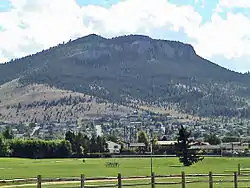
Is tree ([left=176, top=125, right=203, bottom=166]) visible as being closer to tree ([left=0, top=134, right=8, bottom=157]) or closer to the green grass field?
the green grass field

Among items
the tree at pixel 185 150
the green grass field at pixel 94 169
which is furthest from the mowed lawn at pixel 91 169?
the tree at pixel 185 150

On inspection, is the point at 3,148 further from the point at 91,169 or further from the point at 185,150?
the point at 91,169

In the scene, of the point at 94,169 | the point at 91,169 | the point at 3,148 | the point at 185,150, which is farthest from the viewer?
the point at 3,148

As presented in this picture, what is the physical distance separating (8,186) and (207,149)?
498 feet

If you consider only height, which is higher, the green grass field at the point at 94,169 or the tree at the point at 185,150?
the tree at the point at 185,150

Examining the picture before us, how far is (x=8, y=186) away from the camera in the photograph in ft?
155

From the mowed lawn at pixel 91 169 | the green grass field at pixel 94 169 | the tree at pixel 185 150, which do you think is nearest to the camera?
the green grass field at pixel 94 169

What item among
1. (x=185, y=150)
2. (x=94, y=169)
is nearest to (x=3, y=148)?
(x=185, y=150)

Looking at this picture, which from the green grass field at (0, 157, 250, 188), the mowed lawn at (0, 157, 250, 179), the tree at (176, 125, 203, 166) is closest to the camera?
the green grass field at (0, 157, 250, 188)

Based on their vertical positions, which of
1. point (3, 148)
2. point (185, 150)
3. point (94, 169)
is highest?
point (3, 148)

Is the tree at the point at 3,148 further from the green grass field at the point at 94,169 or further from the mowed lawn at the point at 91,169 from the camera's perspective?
the green grass field at the point at 94,169

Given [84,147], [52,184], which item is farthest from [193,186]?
[84,147]

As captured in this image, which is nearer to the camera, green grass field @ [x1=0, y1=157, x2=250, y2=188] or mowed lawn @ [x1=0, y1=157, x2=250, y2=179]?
green grass field @ [x1=0, y1=157, x2=250, y2=188]

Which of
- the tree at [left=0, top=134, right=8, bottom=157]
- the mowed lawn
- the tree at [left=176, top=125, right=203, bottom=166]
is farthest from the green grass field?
the tree at [left=0, top=134, right=8, bottom=157]
